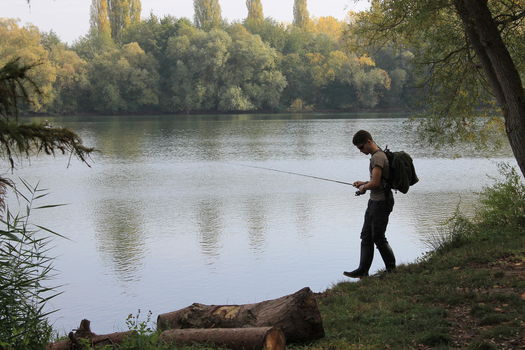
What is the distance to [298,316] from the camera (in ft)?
18.3

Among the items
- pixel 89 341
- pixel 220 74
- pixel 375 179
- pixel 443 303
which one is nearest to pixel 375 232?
pixel 375 179

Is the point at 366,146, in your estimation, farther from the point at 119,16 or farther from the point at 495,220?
the point at 119,16

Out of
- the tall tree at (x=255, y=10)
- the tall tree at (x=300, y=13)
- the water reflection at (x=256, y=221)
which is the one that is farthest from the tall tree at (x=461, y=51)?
the tall tree at (x=255, y=10)

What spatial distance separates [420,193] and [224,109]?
53.9 meters

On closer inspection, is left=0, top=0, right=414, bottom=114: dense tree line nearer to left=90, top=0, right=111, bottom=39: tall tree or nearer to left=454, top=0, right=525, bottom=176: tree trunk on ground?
left=90, top=0, right=111, bottom=39: tall tree

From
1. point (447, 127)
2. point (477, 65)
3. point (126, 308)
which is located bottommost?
point (126, 308)

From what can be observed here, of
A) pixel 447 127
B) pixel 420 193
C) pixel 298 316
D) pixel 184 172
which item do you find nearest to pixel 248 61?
pixel 184 172

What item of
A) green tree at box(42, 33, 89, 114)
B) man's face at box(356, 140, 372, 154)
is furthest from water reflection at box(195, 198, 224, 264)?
green tree at box(42, 33, 89, 114)

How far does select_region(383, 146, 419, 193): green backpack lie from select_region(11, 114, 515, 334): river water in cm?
315

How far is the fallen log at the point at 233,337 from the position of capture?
16.3 ft

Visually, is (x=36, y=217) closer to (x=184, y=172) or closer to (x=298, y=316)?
(x=184, y=172)

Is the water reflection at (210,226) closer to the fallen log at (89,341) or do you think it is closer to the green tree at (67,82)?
the fallen log at (89,341)

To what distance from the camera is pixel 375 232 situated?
299 inches

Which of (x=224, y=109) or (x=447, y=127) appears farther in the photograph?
(x=224, y=109)
